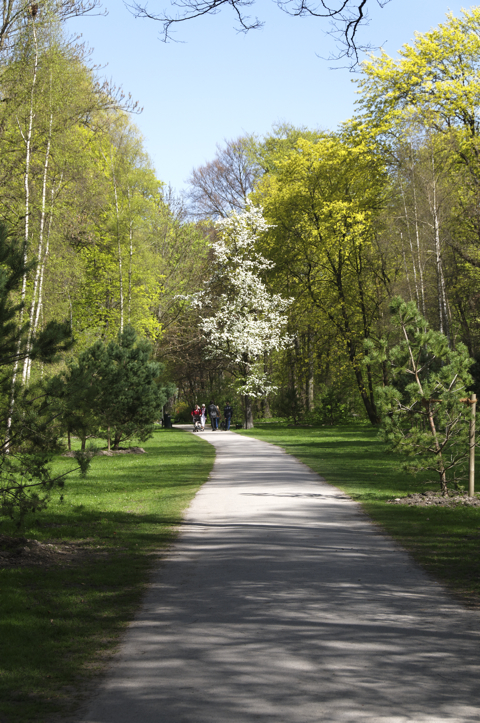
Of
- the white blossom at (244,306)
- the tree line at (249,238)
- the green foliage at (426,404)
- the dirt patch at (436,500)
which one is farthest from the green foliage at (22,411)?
the white blossom at (244,306)

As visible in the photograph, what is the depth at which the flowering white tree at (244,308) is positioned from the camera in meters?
40.6

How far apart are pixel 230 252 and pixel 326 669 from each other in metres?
38.3

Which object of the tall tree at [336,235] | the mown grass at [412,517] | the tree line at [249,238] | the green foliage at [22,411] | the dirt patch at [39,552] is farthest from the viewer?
the tall tree at [336,235]

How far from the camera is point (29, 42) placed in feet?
49.1

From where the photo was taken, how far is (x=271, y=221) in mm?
41438

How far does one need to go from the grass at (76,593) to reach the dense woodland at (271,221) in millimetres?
7235

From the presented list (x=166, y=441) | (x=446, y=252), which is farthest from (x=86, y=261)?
(x=446, y=252)

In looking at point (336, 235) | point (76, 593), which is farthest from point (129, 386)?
point (336, 235)

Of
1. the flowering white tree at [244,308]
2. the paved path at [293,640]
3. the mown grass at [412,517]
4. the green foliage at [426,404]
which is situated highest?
the flowering white tree at [244,308]

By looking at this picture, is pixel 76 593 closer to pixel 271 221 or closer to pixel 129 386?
pixel 129 386

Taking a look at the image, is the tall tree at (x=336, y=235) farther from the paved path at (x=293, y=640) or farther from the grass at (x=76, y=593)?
the paved path at (x=293, y=640)

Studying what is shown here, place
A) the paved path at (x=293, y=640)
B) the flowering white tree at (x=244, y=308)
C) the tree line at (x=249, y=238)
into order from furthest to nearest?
the flowering white tree at (x=244, y=308) < the tree line at (x=249, y=238) < the paved path at (x=293, y=640)

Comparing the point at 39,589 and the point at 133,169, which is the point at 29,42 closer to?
the point at 39,589

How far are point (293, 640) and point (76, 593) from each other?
2514 mm
